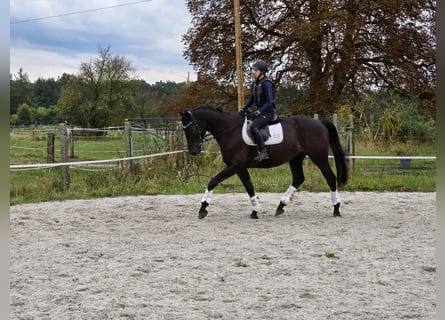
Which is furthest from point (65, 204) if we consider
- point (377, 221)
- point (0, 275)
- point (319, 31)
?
point (319, 31)

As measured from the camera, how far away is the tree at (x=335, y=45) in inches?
659

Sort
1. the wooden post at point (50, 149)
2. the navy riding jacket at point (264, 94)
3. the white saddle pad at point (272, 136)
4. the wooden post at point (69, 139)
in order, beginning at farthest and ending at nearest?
1. the wooden post at point (50, 149)
2. the wooden post at point (69, 139)
3. the white saddle pad at point (272, 136)
4. the navy riding jacket at point (264, 94)

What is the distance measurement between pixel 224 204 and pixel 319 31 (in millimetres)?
10408

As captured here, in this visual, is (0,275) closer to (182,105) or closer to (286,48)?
(286,48)

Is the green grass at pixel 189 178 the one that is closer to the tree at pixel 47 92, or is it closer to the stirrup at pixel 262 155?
the stirrup at pixel 262 155

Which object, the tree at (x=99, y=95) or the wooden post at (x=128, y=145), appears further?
the tree at (x=99, y=95)

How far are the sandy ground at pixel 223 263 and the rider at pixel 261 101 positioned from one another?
3.90ft

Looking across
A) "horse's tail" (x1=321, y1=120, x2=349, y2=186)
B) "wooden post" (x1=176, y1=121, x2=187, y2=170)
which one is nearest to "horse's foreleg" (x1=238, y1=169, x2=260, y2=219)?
"horse's tail" (x1=321, y1=120, x2=349, y2=186)

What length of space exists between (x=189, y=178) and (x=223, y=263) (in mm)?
7256

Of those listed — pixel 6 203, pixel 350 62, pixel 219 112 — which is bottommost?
pixel 6 203

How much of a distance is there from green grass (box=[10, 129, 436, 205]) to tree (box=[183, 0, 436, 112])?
4398 millimetres

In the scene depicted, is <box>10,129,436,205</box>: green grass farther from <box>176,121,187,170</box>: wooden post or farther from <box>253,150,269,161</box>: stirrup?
<box>253,150,269,161</box>: stirrup

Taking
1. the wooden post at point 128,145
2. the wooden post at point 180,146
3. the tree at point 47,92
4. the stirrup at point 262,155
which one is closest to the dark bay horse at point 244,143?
the stirrup at point 262,155

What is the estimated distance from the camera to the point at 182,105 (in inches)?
806
